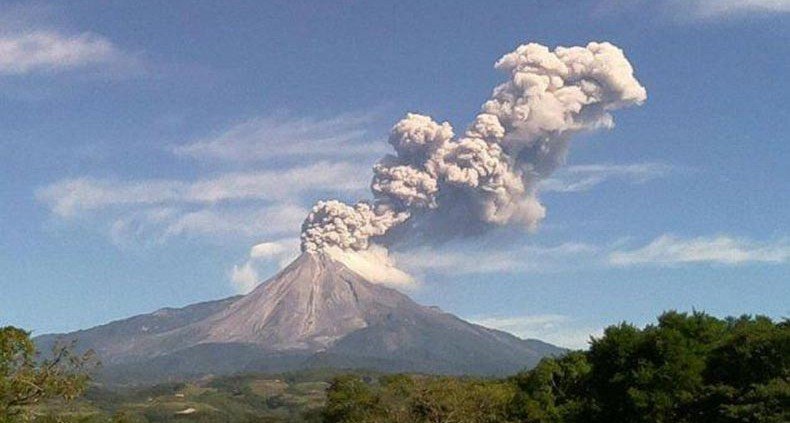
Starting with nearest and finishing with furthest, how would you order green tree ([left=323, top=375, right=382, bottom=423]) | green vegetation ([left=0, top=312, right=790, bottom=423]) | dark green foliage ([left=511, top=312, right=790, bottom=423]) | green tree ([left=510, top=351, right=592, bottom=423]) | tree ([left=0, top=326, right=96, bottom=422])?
1. tree ([left=0, top=326, right=96, bottom=422])
2. dark green foliage ([left=511, top=312, right=790, bottom=423])
3. green vegetation ([left=0, top=312, right=790, bottom=423])
4. green tree ([left=510, top=351, right=592, bottom=423])
5. green tree ([left=323, top=375, right=382, bottom=423])

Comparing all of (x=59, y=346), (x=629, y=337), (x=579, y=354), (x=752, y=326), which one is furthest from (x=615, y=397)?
(x=59, y=346)

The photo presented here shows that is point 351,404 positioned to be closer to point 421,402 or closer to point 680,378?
point 421,402

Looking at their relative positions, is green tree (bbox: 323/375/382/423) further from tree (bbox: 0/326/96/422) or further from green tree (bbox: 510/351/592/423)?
tree (bbox: 0/326/96/422)

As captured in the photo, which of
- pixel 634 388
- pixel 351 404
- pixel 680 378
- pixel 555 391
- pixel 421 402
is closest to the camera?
pixel 680 378

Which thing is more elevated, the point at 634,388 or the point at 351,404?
the point at 351,404

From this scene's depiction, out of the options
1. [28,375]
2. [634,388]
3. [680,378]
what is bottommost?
[634,388]

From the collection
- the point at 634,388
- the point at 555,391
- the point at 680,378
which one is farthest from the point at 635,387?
the point at 555,391

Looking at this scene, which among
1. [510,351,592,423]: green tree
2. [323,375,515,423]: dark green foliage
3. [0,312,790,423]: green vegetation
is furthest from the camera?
[510,351,592,423]: green tree

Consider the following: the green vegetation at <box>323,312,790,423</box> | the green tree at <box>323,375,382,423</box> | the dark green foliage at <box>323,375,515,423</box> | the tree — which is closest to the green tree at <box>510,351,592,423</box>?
the green vegetation at <box>323,312,790,423</box>
